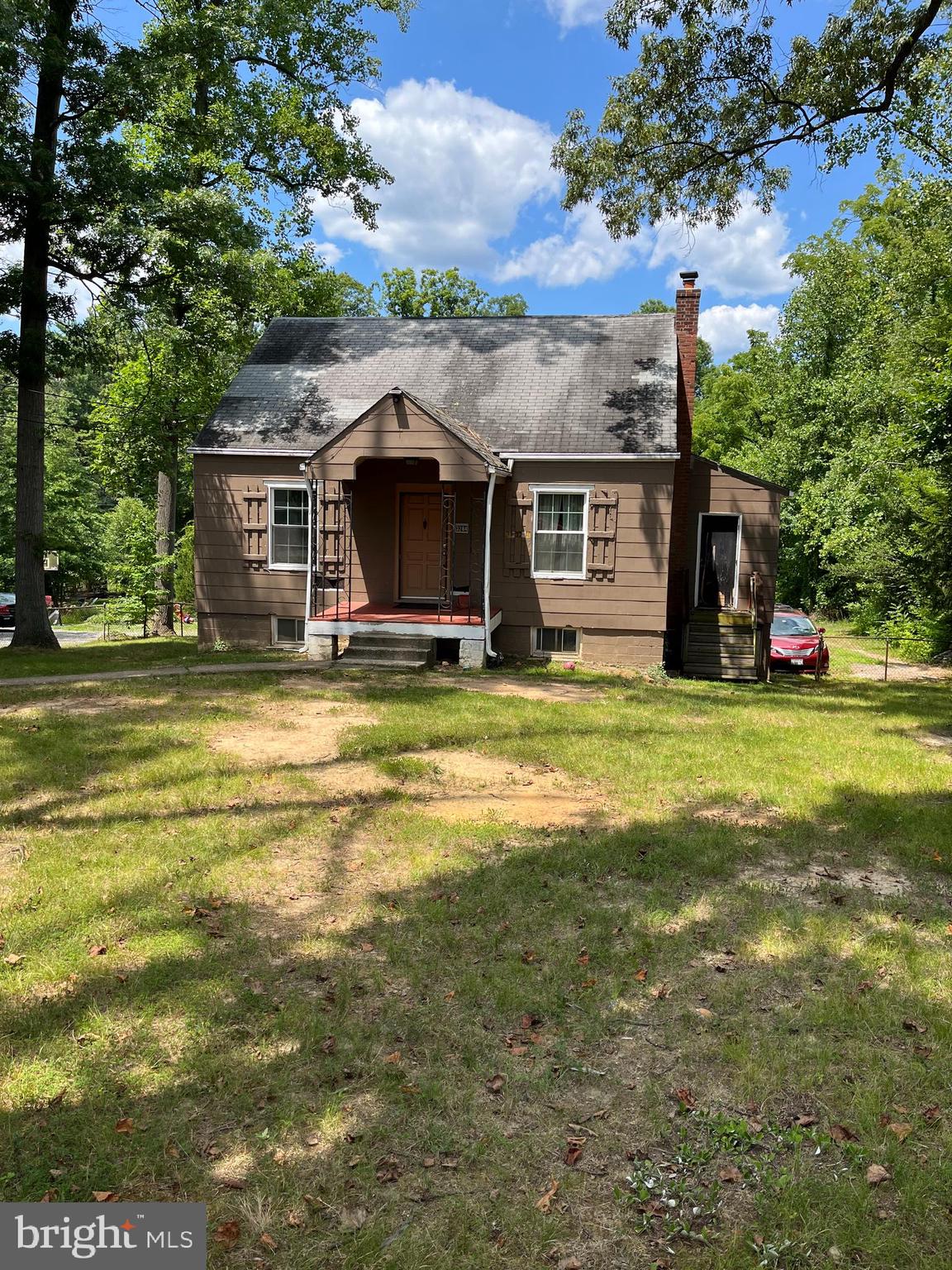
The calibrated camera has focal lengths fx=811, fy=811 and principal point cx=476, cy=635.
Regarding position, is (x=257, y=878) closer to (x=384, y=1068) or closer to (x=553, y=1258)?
(x=384, y=1068)

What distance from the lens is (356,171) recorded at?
79.6ft

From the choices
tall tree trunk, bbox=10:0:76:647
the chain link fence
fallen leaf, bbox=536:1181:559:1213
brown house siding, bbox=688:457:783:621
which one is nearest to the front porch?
brown house siding, bbox=688:457:783:621

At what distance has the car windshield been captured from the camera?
1847 cm

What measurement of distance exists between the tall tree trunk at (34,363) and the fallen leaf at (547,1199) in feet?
51.9

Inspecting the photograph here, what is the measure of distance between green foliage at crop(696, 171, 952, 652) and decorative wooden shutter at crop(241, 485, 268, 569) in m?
15.0

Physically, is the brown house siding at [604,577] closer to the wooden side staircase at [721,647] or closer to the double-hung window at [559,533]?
the double-hung window at [559,533]

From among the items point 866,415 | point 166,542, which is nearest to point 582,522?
point 166,542

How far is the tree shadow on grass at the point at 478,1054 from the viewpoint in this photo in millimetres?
3152

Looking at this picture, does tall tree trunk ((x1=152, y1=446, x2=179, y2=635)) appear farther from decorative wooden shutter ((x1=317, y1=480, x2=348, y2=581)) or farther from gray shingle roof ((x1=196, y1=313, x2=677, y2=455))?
decorative wooden shutter ((x1=317, y1=480, x2=348, y2=581))

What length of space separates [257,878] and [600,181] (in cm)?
1099

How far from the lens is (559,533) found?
15445 mm

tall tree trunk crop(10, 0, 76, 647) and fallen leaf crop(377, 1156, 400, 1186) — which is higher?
tall tree trunk crop(10, 0, 76, 647)

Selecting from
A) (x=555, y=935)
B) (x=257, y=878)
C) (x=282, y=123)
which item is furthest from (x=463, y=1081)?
(x=282, y=123)

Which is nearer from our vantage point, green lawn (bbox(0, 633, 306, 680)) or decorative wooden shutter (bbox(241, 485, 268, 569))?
green lawn (bbox(0, 633, 306, 680))
